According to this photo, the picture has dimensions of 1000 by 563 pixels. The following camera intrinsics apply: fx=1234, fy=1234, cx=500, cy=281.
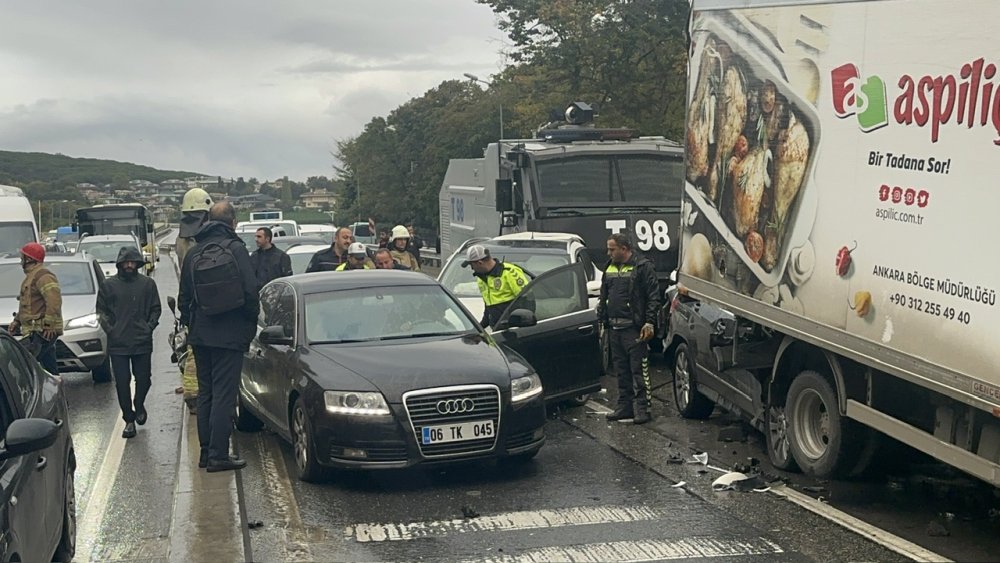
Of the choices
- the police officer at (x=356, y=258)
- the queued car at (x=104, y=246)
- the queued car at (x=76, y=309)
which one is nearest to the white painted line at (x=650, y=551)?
the police officer at (x=356, y=258)

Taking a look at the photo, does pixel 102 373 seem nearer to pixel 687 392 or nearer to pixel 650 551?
pixel 687 392

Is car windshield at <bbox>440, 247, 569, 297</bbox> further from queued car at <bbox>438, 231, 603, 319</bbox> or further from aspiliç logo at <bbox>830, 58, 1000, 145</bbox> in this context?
aspiliç logo at <bbox>830, 58, 1000, 145</bbox>

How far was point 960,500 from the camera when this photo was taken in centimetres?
793

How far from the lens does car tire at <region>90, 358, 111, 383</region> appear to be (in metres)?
15.5

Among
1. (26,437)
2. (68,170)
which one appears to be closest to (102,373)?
(26,437)

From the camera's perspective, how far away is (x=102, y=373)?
15.6 meters

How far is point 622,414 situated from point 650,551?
4560 mm

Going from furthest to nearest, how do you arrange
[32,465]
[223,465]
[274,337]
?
[274,337], [223,465], [32,465]

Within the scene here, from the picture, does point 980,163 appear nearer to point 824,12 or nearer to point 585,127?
point 824,12

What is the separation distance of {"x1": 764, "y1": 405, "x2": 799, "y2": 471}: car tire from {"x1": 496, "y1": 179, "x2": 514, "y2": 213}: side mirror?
9.95 meters

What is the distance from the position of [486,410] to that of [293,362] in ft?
5.30

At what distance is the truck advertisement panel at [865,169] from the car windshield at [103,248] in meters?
27.0

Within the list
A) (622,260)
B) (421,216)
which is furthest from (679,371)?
(421,216)

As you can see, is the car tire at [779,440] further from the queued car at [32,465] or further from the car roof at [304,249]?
the car roof at [304,249]
